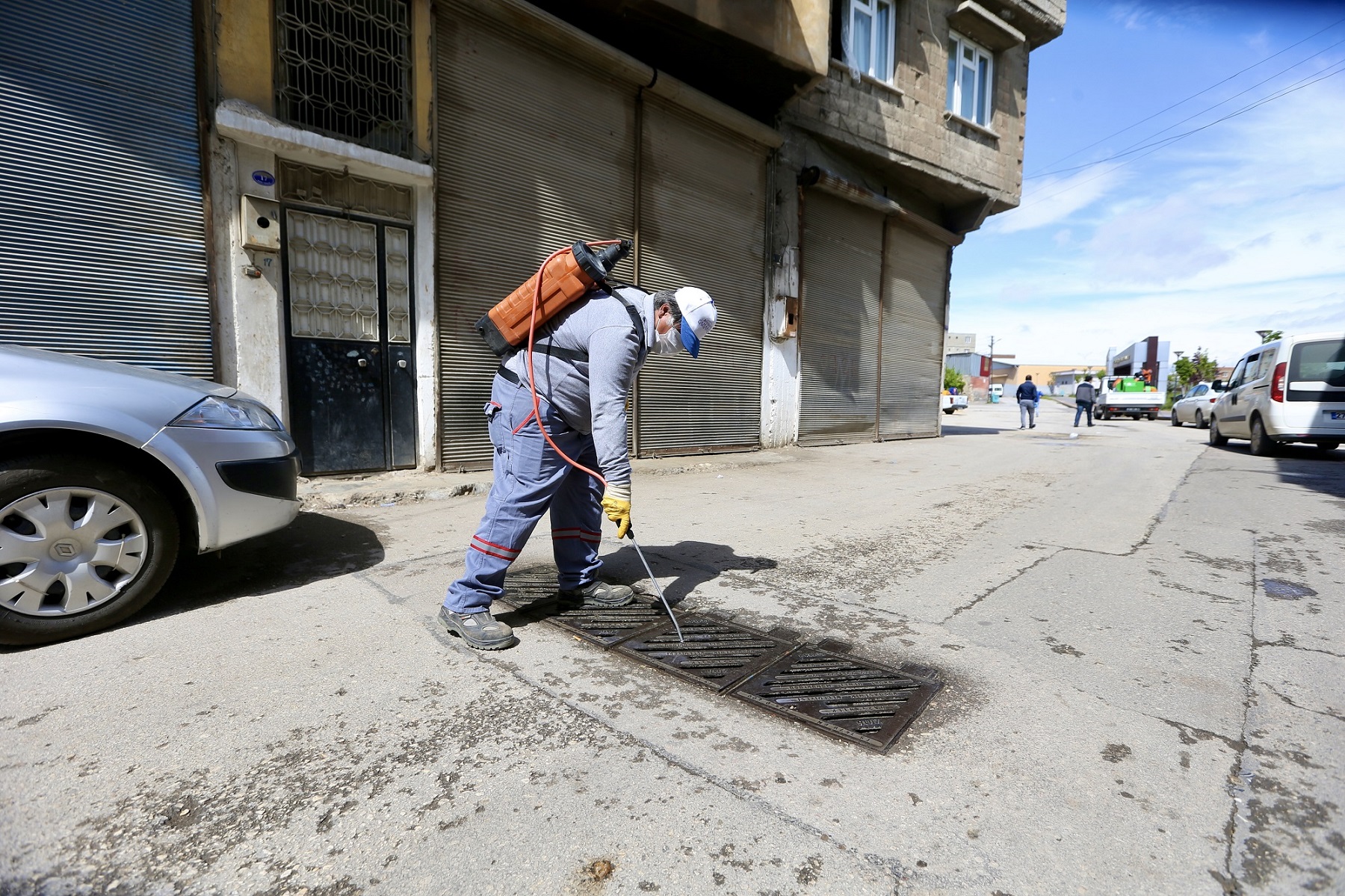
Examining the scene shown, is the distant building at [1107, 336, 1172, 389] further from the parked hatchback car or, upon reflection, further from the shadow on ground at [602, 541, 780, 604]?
the shadow on ground at [602, 541, 780, 604]

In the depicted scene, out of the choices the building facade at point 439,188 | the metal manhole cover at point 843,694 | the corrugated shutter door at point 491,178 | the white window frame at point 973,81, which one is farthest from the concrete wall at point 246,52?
the white window frame at point 973,81

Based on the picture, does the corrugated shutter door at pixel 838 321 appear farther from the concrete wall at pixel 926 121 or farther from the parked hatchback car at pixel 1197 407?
the parked hatchback car at pixel 1197 407

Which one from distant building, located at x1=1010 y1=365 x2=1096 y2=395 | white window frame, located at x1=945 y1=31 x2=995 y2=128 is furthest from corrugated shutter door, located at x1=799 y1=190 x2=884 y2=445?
distant building, located at x1=1010 y1=365 x2=1096 y2=395

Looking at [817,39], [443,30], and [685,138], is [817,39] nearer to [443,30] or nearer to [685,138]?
[685,138]

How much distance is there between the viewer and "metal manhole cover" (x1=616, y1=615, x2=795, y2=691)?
267 centimetres

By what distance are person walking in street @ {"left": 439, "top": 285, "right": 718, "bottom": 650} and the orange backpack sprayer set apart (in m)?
0.04

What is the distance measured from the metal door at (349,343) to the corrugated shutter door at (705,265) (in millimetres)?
3318

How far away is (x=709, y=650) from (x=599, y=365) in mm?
1296

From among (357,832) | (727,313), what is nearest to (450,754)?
(357,832)

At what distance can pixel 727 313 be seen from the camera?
1073 cm

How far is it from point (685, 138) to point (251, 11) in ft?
17.9

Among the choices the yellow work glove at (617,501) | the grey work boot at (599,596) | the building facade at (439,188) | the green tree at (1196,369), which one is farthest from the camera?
the green tree at (1196,369)

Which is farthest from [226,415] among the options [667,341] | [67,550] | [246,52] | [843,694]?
[246,52]

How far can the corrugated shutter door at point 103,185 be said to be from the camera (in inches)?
202
